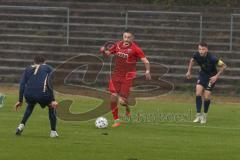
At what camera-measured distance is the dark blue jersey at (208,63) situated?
20.8 m

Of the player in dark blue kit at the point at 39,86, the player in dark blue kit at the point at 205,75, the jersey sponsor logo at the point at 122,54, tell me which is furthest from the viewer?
the player in dark blue kit at the point at 205,75

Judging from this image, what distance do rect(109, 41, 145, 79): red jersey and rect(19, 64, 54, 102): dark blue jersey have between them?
3771 mm

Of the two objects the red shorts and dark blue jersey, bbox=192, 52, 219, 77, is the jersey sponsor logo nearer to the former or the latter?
the red shorts

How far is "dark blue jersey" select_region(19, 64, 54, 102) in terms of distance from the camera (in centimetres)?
1586

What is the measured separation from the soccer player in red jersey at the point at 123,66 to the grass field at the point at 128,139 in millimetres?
687

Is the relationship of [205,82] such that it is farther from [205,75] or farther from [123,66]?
[123,66]

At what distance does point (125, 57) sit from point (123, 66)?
0.95 feet

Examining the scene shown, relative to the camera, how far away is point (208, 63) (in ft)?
68.5

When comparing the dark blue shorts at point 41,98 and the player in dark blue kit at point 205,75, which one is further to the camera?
the player in dark blue kit at point 205,75

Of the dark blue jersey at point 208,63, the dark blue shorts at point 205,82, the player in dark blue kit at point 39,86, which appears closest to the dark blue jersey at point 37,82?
the player in dark blue kit at point 39,86

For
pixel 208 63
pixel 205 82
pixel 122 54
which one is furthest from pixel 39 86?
pixel 205 82

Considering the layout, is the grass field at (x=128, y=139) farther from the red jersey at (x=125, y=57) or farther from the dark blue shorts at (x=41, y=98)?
the red jersey at (x=125, y=57)

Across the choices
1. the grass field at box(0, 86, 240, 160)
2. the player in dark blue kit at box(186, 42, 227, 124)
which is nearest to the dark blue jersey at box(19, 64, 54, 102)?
the grass field at box(0, 86, 240, 160)

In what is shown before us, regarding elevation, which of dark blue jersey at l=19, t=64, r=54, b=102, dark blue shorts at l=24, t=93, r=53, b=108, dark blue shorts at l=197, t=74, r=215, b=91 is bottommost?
dark blue shorts at l=197, t=74, r=215, b=91
